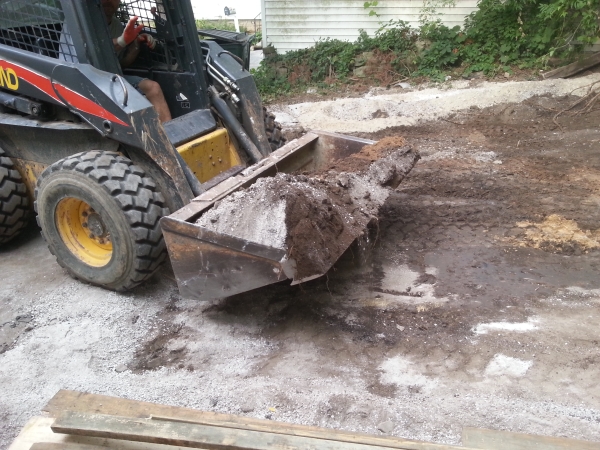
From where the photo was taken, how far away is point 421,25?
10141 millimetres

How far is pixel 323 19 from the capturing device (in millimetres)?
10609

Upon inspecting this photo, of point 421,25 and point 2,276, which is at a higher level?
point 421,25

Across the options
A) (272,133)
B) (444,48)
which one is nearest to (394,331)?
(272,133)

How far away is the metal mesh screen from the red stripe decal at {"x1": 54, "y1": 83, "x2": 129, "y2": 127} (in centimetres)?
30

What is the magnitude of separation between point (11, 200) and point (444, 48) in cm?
757

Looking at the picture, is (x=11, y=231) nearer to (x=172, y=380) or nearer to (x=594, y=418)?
(x=172, y=380)

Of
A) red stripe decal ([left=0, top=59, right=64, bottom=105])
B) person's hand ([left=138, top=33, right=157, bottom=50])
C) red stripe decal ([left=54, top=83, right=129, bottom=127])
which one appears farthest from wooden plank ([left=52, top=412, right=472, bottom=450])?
person's hand ([left=138, top=33, right=157, bottom=50])

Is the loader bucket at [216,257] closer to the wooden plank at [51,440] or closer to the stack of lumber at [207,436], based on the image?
the stack of lumber at [207,436]

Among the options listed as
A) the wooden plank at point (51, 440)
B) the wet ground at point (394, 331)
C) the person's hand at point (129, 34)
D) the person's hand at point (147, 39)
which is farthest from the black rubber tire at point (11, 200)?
the wooden plank at point (51, 440)

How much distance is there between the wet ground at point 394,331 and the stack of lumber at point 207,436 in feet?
1.59

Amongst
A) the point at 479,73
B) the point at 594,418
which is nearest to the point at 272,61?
the point at 479,73

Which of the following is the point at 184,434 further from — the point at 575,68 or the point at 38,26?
the point at 575,68

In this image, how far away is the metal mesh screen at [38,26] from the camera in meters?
4.03

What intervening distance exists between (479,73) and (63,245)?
739cm
